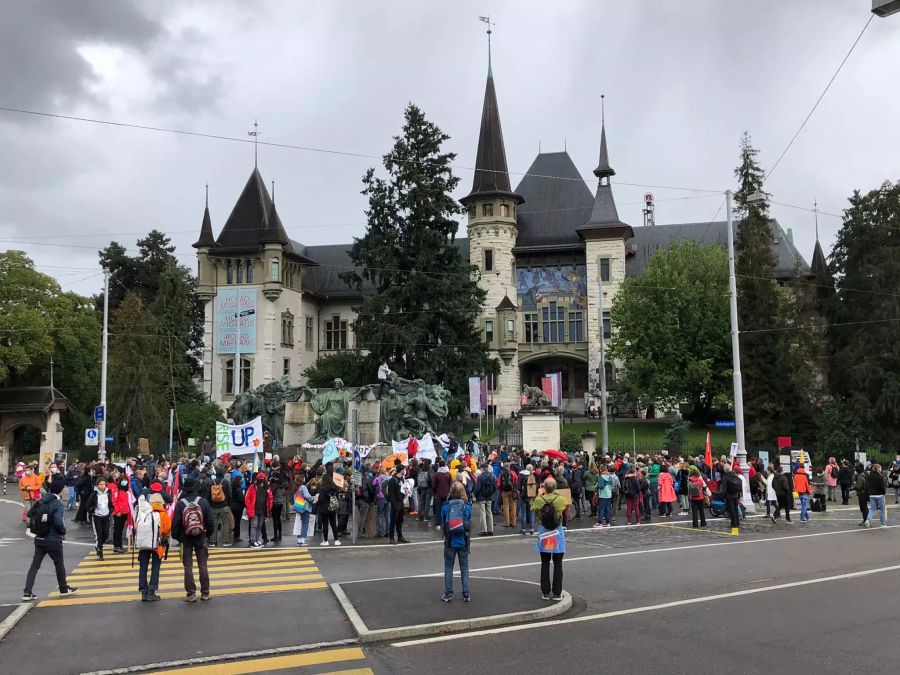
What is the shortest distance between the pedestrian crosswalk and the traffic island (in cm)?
125

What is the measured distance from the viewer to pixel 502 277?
220 ft

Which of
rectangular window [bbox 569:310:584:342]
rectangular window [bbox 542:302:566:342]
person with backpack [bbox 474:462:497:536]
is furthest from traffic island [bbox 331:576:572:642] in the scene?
rectangular window [bbox 542:302:566:342]

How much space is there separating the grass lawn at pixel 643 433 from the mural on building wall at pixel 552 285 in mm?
11239

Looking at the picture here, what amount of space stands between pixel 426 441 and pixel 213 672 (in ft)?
59.9

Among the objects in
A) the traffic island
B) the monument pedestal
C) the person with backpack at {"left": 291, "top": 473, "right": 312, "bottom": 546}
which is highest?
the monument pedestal

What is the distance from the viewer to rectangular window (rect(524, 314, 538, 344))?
69750 mm

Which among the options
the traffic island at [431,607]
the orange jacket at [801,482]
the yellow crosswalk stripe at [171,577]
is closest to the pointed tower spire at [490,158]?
the orange jacket at [801,482]

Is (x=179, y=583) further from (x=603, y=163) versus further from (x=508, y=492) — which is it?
(x=603, y=163)

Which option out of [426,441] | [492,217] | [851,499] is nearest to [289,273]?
[492,217]

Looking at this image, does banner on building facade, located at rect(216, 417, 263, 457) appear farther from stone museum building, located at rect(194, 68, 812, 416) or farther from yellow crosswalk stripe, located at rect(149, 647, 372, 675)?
stone museum building, located at rect(194, 68, 812, 416)

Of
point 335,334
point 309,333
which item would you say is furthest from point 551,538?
point 335,334

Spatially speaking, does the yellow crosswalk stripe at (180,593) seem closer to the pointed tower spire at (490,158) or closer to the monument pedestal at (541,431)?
the monument pedestal at (541,431)

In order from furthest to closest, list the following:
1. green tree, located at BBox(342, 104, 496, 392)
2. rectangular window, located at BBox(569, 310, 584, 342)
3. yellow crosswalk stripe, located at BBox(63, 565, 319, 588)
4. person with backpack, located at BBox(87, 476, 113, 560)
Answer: rectangular window, located at BBox(569, 310, 584, 342)
green tree, located at BBox(342, 104, 496, 392)
person with backpack, located at BBox(87, 476, 113, 560)
yellow crosswalk stripe, located at BBox(63, 565, 319, 588)

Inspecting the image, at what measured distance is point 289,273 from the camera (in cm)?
6819
